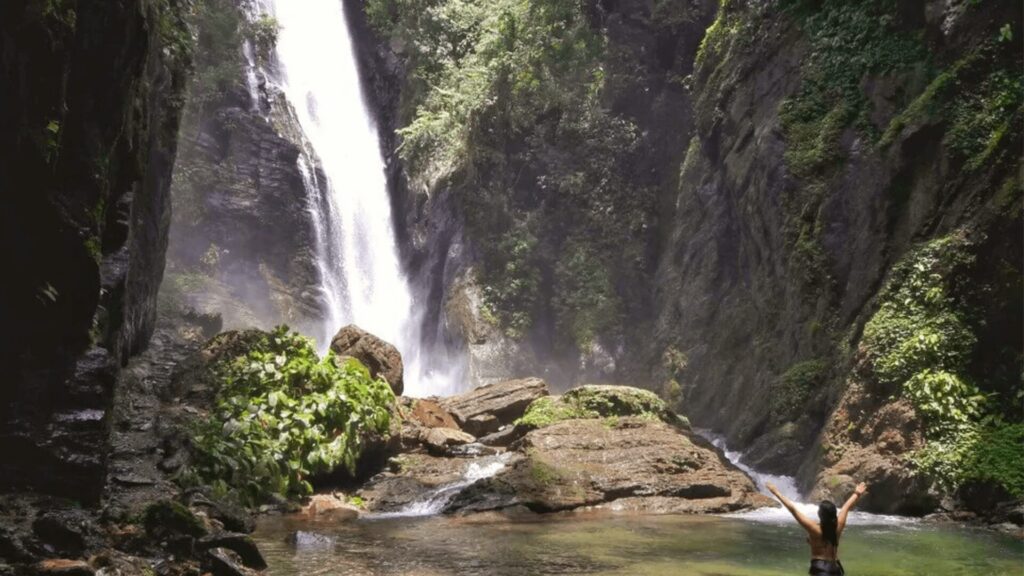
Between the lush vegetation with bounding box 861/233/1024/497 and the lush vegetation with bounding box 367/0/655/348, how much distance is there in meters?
13.5

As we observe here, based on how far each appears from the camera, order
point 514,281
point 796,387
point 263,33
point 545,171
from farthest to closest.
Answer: point 263,33, point 545,171, point 514,281, point 796,387

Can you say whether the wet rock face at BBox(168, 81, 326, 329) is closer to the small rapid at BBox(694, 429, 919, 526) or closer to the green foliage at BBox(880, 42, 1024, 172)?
the small rapid at BBox(694, 429, 919, 526)

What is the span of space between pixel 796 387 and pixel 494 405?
21.4ft

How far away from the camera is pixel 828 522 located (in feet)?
21.1

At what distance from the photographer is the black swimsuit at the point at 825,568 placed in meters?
6.46

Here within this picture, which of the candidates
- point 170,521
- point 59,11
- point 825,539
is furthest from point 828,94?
point 170,521

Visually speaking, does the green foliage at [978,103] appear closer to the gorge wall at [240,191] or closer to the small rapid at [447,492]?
the small rapid at [447,492]

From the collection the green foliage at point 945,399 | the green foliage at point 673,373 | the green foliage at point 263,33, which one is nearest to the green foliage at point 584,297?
the green foliage at point 673,373

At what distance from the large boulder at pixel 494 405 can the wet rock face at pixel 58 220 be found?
9.77 m

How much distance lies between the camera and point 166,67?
616 inches

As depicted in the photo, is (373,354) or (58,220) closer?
(58,220)

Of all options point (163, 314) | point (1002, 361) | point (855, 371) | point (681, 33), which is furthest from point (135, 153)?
point (681, 33)

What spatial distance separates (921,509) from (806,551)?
3.89 metres

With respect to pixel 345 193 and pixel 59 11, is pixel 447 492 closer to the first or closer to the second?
pixel 59 11
